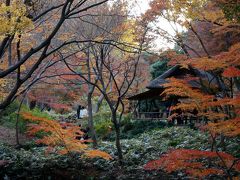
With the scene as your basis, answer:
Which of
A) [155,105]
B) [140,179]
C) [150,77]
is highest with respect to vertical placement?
[150,77]

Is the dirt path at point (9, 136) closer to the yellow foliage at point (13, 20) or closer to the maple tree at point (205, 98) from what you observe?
the maple tree at point (205, 98)

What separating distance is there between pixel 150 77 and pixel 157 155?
51.4ft

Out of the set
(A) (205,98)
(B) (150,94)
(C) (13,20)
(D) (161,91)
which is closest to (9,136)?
(B) (150,94)

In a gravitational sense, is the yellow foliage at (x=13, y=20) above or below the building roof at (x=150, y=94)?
above

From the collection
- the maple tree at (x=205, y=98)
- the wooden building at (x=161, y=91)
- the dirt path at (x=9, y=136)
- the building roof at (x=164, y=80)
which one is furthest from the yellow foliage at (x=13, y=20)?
the building roof at (x=164, y=80)

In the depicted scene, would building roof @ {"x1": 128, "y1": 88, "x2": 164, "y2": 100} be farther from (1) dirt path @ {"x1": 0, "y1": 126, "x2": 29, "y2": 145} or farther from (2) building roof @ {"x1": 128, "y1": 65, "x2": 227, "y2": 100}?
(1) dirt path @ {"x1": 0, "y1": 126, "x2": 29, "y2": 145}

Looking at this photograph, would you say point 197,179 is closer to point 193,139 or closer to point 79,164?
point 79,164

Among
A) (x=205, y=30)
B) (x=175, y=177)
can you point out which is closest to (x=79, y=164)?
(x=175, y=177)

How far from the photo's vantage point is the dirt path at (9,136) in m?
15.2

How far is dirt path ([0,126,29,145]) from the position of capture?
49.9ft

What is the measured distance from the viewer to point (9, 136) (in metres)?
16.0

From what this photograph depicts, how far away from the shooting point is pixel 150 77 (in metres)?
26.6

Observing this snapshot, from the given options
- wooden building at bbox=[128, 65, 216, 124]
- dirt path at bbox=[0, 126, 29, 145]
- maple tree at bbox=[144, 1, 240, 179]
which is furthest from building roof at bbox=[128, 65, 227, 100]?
dirt path at bbox=[0, 126, 29, 145]

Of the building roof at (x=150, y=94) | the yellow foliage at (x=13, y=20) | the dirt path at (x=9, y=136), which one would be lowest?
the dirt path at (x=9, y=136)
